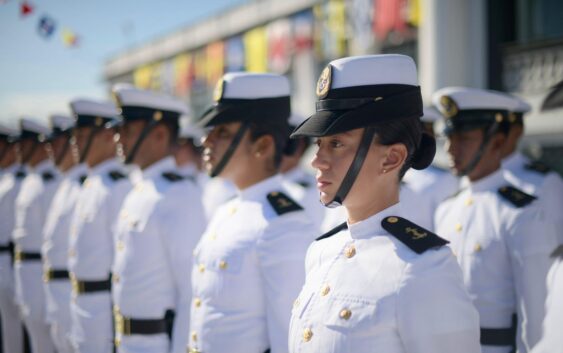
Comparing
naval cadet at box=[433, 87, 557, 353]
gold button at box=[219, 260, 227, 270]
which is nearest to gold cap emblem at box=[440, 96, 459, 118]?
naval cadet at box=[433, 87, 557, 353]

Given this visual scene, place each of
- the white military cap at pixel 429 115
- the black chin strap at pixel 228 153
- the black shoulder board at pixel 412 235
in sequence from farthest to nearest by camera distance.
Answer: the white military cap at pixel 429 115
the black chin strap at pixel 228 153
the black shoulder board at pixel 412 235

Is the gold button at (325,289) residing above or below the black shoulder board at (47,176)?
above

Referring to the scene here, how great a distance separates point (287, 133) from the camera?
3.10 meters

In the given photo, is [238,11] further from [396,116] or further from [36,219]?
[396,116]

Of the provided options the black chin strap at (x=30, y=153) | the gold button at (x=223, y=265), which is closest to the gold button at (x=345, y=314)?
the gold button at (x=223, y=265)

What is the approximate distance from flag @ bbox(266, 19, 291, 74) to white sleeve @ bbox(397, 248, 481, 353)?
1740cm

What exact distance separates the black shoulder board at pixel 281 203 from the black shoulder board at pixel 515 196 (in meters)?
1.19

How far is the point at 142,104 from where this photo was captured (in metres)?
4.09

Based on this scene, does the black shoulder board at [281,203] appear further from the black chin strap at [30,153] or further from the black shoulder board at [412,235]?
the black chin strap at [30,153]

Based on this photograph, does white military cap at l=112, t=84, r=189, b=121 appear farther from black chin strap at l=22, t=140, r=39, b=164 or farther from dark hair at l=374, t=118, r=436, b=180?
black chin strap at l=22, t=140, r=39, b=164

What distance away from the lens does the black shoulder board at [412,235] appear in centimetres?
176

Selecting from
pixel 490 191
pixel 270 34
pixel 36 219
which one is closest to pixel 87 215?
pixel 36 219

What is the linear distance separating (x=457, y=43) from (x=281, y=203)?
9.98m

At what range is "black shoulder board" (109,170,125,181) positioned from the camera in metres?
4.68
